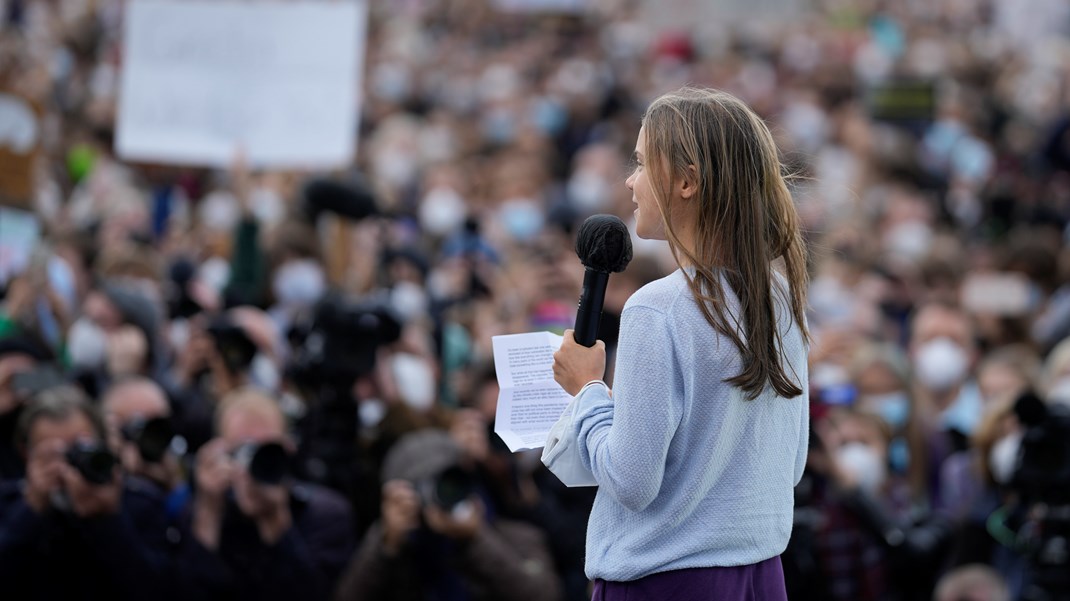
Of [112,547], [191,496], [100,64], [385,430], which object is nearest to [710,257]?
[112,547]

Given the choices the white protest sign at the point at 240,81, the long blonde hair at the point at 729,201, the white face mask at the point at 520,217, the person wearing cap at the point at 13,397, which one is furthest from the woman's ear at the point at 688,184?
the white face mask at the point at 520,217

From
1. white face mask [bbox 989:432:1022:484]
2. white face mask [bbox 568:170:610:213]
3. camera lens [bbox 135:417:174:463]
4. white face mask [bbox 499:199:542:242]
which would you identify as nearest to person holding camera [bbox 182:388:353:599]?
camera lens [bbox 135:417:174:463]

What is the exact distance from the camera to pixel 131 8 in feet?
29.8

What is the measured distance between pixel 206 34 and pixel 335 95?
0.91 m

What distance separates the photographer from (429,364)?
261 inches

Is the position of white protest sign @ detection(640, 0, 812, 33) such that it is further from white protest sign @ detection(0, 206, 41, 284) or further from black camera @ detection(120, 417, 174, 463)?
black camera @ detection(120, 417, 174, 463)

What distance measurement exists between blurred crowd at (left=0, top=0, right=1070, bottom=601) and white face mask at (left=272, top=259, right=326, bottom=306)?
0.07ft

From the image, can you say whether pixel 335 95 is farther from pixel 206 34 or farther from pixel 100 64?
pixel 100 64

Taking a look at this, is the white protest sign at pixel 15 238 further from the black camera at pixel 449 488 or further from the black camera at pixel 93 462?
the black camera at pixel 449 488

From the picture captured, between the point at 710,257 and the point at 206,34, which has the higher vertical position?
the point at 710,257

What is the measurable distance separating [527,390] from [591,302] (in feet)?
0.85

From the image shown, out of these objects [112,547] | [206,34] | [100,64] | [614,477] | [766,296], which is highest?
[766,296]

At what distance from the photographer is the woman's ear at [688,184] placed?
264 cm

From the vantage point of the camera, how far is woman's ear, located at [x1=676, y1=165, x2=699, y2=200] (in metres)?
2.64
